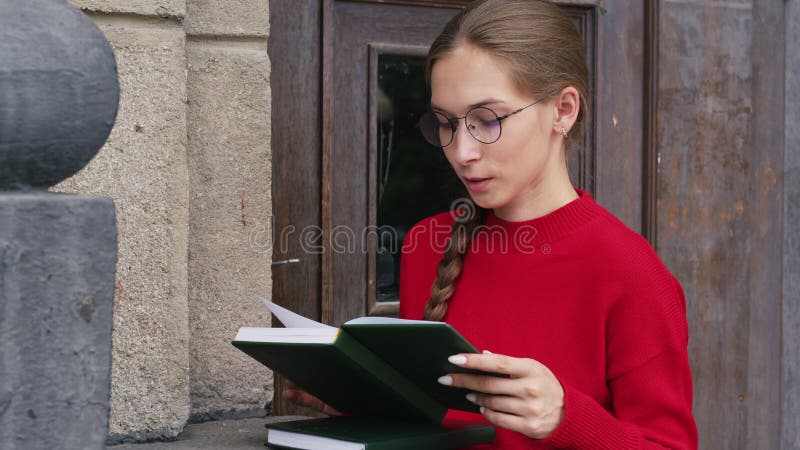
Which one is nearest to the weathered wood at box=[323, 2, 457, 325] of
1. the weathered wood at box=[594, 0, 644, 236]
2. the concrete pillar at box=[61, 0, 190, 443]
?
the concrete pillar at box=[61, 0, 190, 443]

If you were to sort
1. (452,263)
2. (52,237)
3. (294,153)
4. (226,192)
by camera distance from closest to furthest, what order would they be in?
(52,237), (452,263), (226,192), (294,153)

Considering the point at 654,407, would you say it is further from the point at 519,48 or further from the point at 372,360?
the point at 519,48

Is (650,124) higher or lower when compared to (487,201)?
higher

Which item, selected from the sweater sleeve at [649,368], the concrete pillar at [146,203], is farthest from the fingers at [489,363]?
the concrete pillar at [146,203]

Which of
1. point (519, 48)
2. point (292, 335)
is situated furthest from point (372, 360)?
point (519, 48)

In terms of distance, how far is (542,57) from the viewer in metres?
1.54

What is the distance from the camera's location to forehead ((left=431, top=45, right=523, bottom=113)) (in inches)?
59.2

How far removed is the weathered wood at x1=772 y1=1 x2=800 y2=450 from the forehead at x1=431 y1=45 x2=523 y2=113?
1.52 m

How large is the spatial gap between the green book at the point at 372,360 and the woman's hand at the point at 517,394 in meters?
0.02

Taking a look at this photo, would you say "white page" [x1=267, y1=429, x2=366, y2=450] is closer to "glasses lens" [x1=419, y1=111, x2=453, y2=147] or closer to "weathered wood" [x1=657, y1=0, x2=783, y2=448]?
"glasses lens" [x1=419, y1=111, x2=453, y2=147]

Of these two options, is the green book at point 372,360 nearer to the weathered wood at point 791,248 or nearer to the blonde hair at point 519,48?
the blonde hair at point 519,48

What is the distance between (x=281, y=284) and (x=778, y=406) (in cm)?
155

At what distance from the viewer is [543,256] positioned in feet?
5.14

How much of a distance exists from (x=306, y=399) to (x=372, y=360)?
0.40 m
